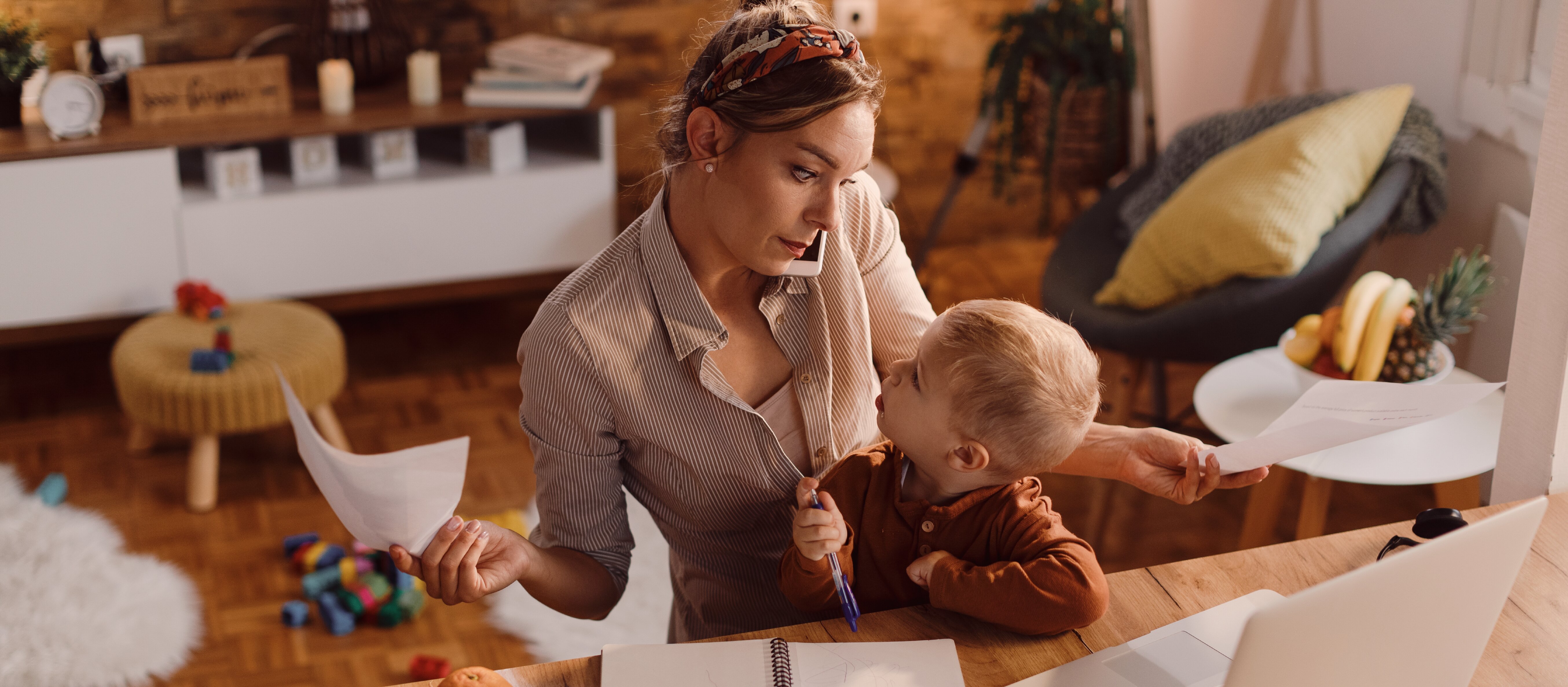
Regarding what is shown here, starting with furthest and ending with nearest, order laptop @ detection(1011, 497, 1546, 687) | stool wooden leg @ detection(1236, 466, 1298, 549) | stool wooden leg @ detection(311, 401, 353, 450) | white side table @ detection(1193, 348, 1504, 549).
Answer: stool wooden leg @ detection(311, 401, 353, 450) < stool wooden leg @ detection(1236, 466, 1298, 549) < white side table @ detection(1193, 348, 1504, 549) < laptop @ detection(1011, 497, 1546, 687)

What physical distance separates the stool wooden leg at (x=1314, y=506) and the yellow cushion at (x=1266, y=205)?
→ 569 mm

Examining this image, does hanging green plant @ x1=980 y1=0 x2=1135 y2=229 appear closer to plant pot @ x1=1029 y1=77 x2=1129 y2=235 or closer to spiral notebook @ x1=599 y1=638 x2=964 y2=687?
plant pot @ x1=1029 y1=77 x2=1129 y2=235

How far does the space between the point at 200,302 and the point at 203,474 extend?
42 centimetres

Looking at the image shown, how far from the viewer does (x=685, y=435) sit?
119 centimetres

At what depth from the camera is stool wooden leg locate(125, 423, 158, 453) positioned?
2.82 m

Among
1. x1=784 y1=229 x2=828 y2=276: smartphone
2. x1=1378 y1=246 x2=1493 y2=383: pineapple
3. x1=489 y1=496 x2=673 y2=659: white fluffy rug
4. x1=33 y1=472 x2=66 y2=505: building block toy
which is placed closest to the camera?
x1=784 y1=229 x2=828 y2=276: smartphone

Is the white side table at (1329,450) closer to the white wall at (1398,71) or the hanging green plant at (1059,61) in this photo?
the white wall at (1398,71)

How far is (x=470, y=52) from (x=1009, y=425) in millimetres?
2728

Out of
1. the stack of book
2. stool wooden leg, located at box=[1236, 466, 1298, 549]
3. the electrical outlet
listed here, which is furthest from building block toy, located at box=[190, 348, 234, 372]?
stool wooden leg, located at box=[1236, 466, 1298, 549]

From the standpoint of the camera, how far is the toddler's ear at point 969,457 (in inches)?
42.2

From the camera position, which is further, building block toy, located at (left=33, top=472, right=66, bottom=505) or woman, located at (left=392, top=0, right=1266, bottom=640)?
building block toy, located at (left=33, top=472, right=66, bottom=505)

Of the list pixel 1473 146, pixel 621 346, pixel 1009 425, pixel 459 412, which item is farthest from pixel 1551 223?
pixel 459 412

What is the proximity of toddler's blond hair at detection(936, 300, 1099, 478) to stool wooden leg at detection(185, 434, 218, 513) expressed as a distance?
6.67 ft

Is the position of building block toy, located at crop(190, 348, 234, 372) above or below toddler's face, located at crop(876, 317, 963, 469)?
below
